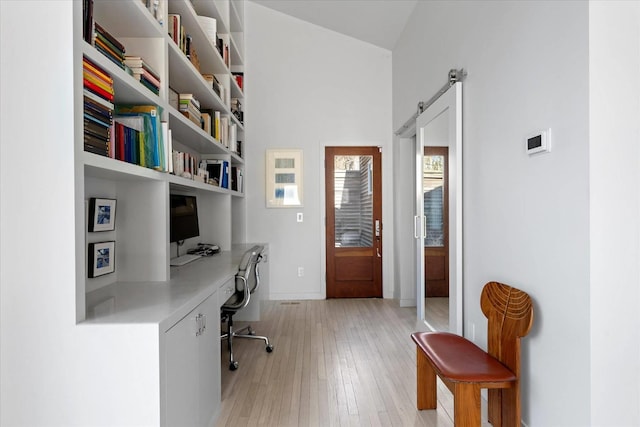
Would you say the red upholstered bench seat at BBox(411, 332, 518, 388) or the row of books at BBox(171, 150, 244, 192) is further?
the row of books at BBox(171, 150, 244, 192)

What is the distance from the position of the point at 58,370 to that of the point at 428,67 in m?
3.39

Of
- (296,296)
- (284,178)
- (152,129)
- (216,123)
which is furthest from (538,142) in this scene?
(296,296)

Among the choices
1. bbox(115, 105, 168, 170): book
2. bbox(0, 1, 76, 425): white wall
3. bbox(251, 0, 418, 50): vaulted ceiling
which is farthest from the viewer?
bbox(251, 0, 418, 50): vaulted ceiling

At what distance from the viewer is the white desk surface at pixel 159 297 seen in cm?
132

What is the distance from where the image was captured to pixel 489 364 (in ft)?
5.57

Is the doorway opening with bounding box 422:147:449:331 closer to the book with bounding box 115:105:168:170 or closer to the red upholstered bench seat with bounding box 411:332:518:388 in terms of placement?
the red upholstered bench seat with bounding box 411:332:518:388

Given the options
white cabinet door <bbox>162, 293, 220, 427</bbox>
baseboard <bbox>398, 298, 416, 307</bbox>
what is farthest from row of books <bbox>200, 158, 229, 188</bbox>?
baseboard <bbox>398, 298, 416, 307</bbox>

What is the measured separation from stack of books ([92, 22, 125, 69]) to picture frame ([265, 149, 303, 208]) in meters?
3.02

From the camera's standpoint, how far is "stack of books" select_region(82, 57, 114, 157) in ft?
4.52

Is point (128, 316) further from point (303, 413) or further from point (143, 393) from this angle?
point (303, 413)

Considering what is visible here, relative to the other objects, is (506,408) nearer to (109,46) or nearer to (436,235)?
(436,235)

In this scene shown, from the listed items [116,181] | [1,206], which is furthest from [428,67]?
[1,206]

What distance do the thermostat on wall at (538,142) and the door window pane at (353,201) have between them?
3.05 metres

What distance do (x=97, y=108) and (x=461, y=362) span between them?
2.04m
